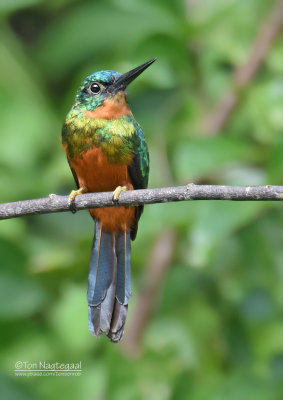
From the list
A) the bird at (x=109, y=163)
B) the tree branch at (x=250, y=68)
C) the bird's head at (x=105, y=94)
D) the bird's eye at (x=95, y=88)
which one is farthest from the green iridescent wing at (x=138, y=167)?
the tree branch at (x=250, y=68)

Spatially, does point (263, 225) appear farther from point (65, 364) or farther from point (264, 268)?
point (65, 364)

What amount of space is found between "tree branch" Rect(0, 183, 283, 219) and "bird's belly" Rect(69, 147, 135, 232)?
563 millimetres

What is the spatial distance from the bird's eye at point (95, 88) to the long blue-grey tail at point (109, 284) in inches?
26.6

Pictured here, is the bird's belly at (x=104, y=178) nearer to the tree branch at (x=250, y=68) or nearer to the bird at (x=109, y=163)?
the bird at (x=109, y=163)

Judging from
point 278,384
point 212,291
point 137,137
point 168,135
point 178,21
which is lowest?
point 278,384

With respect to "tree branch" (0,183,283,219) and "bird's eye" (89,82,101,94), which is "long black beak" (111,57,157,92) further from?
"tree branch" (0,183,283,219)

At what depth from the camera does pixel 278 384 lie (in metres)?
3.58

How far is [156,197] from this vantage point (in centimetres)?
263

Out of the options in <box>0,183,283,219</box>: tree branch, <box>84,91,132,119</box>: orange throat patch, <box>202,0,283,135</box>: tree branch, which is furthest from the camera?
<box>202,0,283,135</box>: tree branch

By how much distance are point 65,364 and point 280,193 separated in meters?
1.76

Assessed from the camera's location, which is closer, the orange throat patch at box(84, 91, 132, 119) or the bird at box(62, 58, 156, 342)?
the bird at box(62, 58, 156, 342)

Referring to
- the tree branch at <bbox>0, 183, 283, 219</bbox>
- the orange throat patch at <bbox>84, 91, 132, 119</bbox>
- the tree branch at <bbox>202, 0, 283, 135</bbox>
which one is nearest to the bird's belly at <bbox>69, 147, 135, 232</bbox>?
the orange throat patch at <bbox>84, 91, 132, 119</bbox>

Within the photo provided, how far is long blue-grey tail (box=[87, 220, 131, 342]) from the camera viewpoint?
302 centimetres

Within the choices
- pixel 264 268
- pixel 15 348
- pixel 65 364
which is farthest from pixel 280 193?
pixel 15 348
